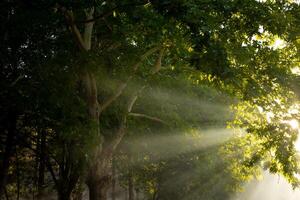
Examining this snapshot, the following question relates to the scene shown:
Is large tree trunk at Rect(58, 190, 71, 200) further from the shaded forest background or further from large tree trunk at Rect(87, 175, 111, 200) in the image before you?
large tree trunk at Rect(87, 175, 111, 200)

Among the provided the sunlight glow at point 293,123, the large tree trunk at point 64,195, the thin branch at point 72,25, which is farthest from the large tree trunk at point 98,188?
the large tree trunk at point 64,195

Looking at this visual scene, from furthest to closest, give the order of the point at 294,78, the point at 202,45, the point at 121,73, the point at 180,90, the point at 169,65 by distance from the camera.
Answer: the point at 180,90 < the point at 169,65 < the point at 121,73 < the point at 294,78 < the point at 202,45

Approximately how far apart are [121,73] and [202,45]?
6.43 meters

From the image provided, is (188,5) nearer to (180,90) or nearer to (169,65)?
(169,65)

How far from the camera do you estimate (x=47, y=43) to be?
1569 cm

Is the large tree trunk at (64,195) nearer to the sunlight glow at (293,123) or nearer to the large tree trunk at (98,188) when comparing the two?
the large tree trunk at (98,188)

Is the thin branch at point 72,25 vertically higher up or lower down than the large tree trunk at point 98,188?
higher up

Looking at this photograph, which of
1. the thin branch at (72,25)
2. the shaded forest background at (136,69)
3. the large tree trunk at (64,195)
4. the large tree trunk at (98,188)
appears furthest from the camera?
the large tree trunk at (64,195)

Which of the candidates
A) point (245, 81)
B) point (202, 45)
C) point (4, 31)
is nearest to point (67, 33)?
point (4, 31)

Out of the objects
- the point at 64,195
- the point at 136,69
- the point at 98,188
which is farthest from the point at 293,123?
the point at 64,195

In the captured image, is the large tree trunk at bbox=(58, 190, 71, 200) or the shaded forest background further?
the large tree trunk at bbox=(58, 190, 71, 200)

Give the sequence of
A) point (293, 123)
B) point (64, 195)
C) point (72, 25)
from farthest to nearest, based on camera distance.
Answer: point (64, 195) < point (293, 123) < point (72, 25)

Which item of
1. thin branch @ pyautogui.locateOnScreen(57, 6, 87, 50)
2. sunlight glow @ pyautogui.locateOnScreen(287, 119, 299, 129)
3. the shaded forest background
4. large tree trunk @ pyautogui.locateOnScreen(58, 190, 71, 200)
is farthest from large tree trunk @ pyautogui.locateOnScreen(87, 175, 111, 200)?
large tree trunk @ pyautogui.locateOnScreen(58, 190, 71, 200)

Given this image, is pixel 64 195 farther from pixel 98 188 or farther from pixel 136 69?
pixel 136 69
